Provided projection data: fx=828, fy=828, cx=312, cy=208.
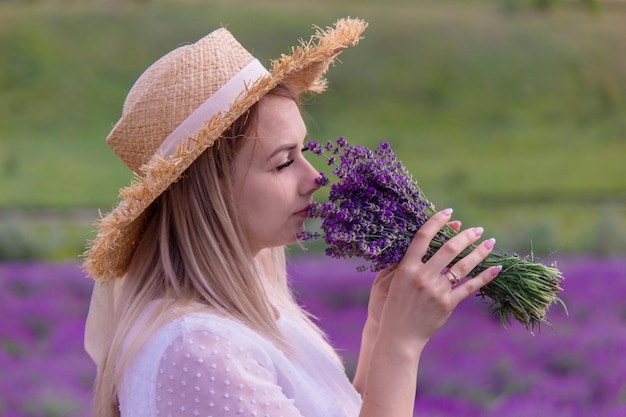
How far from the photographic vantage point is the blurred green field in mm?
9078

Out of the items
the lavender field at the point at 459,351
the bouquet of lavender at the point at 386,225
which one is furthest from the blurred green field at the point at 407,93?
the bouquet of lavender at the point at 386,225

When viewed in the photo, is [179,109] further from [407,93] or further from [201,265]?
[407,93]

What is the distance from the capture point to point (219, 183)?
5.38ft

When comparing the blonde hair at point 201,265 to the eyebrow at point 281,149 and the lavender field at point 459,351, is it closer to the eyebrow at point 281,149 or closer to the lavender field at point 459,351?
the eyebrow at point 281,149

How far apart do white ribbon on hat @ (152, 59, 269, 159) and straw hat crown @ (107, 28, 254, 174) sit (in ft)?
0.05

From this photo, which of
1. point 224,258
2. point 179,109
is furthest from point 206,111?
point 224,258

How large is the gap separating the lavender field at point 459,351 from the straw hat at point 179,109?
80.2 inches

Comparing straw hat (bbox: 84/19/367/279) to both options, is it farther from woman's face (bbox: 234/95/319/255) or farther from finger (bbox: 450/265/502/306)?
finger (bbox: 450/265/502/306)

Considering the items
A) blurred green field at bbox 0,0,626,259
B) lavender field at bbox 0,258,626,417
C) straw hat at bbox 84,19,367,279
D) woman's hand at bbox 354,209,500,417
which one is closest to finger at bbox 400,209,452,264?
woman's hand at bbox 354,209,500,417

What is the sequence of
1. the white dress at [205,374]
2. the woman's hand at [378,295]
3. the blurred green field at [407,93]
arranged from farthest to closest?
the blurred green field at [407,93]
the woman's hand at [378,295]
the white dress at [205,374]

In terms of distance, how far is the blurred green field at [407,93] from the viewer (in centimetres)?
908

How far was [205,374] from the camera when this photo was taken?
56.9 inches

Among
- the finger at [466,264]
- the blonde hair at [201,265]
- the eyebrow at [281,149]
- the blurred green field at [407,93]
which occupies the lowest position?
the blonde hair at [201,265]

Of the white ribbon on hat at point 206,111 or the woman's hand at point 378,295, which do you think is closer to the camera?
the white ribbon on hat at point 206,111
